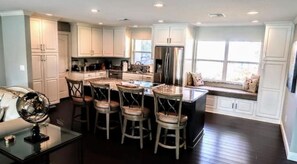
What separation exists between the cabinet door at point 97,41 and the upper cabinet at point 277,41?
4980mm

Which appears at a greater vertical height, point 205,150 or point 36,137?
point 36,137

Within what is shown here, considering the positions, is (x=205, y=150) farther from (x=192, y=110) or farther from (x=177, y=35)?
(x=177, y=35)

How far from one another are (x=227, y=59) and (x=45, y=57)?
490cm

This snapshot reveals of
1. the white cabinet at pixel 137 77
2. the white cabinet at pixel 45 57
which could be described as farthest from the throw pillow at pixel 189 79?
the white cabinet at pixel 45 57

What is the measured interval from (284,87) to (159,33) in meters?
3.39

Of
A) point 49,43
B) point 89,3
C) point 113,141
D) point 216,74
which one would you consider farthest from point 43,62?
point 216,74

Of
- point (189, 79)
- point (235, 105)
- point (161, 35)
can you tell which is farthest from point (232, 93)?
point (161, 35)

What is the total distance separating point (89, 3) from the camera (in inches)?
133

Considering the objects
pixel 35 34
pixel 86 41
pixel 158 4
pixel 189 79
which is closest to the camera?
pixel 158 4

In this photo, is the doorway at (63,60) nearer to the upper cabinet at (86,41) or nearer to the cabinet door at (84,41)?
the upper cabinet at (86,41)

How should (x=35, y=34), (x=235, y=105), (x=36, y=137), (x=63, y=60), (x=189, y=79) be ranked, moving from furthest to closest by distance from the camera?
(x=63, y=60) → (x=189, y=79) → (x=235, y=105) → (x=35, y=34) → (x=36, y=137)

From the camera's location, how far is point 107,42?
23.8ft

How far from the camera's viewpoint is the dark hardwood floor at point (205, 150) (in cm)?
315

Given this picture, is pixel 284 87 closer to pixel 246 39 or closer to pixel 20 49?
pixel 246 39
